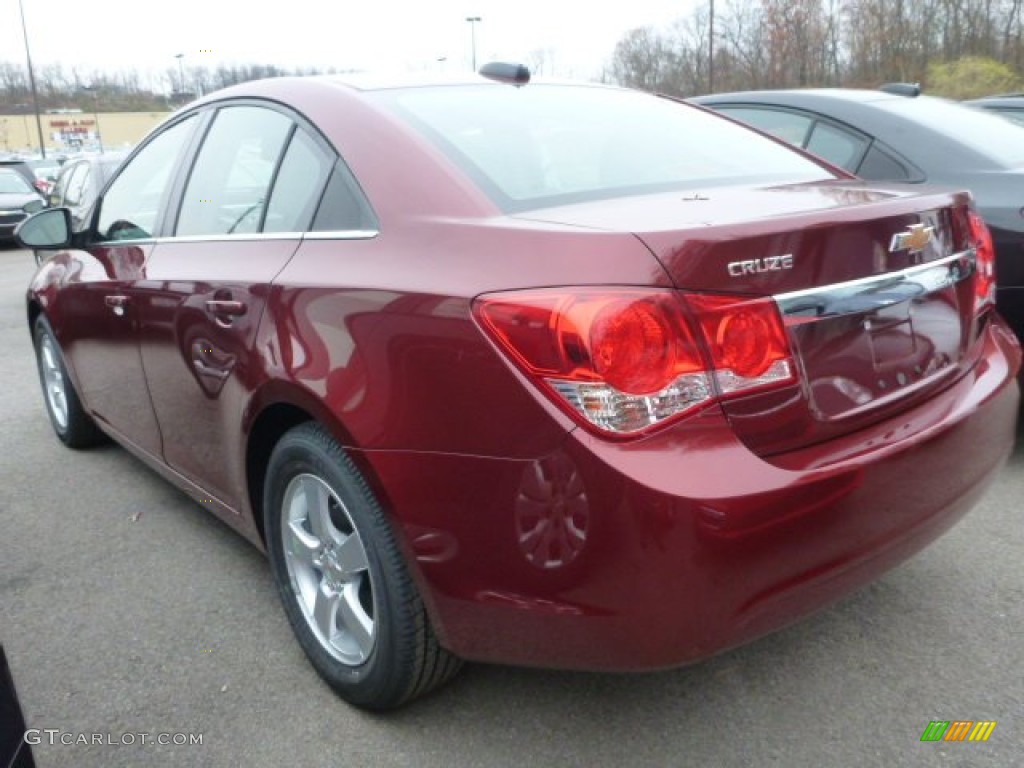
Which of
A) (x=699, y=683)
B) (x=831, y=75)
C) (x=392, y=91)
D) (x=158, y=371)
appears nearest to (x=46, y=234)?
(x=158, y=371)

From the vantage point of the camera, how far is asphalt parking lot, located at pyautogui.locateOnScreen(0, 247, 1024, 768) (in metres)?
2.15

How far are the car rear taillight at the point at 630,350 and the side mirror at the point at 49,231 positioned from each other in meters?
2.73

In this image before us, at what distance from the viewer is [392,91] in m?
2.59

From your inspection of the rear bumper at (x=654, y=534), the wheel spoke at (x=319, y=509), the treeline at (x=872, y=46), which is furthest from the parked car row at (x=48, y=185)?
the treeline at (x=872, y=46)

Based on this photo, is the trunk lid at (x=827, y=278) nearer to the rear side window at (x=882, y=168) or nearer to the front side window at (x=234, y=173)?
the front side window at (x=234, y=173)

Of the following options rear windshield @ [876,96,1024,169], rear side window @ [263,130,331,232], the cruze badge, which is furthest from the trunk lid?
rear windshield @ [876,96,1024,169]

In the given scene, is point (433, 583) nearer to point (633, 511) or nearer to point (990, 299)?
point (633, 511)

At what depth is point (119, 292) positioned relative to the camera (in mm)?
3262

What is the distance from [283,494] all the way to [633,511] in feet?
3.80

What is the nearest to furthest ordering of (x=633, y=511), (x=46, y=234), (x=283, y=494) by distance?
(x=633, y=511), (x=283, y=494), (x=46, y=234)

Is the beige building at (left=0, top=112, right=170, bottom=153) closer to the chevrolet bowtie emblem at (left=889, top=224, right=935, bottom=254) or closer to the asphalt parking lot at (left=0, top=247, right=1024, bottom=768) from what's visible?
the asphalt parking lot at (left=0, top=247, right=1024, bottom=768)

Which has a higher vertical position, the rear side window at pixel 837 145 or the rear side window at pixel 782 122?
the rear side window at pixel 782 122

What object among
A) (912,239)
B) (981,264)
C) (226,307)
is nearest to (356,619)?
(226,307)

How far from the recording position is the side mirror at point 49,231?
371 centimetres
